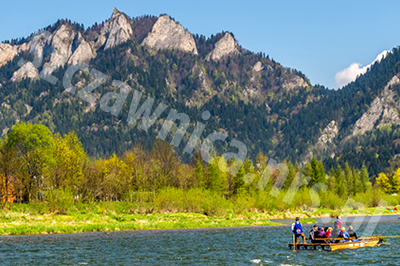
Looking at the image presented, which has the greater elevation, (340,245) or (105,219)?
(340,245)

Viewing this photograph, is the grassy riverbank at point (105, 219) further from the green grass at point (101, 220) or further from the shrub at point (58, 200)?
the shrub at point (58, 200)

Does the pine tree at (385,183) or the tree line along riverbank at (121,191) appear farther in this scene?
the pine tree at (385,183)

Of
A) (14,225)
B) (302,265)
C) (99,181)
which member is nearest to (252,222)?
(99,181)

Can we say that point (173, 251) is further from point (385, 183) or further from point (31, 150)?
point (385, 183)

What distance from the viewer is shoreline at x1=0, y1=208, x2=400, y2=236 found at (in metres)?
63.0

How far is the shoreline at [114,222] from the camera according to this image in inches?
2478

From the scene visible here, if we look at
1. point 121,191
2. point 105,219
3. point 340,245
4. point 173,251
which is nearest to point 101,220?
point 105,219

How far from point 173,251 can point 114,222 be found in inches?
1268

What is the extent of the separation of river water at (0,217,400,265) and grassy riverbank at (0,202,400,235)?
21.0 feet

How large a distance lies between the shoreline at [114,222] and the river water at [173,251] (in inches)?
188

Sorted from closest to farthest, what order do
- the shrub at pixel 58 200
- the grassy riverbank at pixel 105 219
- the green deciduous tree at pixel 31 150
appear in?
the grassy riverbank at pixel 105 219 < the shrub at pixel 58 200 < the green deciduous tree at pixel 31 150

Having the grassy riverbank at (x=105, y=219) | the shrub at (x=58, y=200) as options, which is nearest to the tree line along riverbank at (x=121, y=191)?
the shrub at (x=58, y=200)

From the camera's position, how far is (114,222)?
7450 centimetres

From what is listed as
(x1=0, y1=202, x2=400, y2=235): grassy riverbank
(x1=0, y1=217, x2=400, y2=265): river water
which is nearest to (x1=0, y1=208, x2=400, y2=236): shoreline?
(x1=0, y1=202, x2=400, y2=235): grassy riverbank
